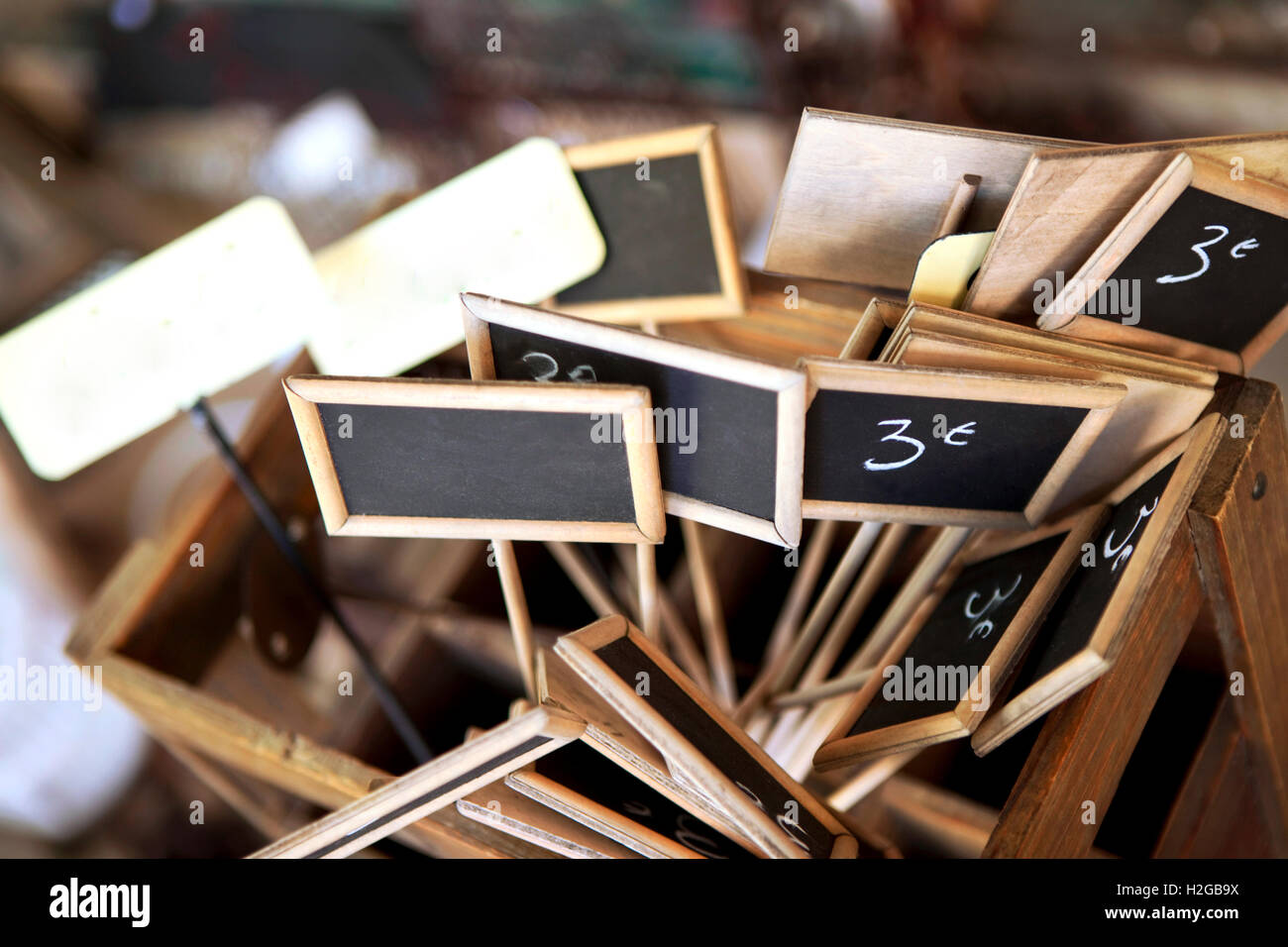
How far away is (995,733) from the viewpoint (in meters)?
0.90

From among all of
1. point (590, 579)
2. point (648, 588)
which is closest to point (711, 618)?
point (590, 579)

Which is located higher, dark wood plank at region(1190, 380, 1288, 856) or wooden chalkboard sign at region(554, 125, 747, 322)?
wooden chalkboard sign at region(554, 125, 747, 322)

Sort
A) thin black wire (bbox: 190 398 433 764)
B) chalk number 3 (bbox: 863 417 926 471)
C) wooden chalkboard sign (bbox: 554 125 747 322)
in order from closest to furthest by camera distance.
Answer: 1. chalk number 3 (bbox: 863 417 926 471)
2. wooden chalkboard sign (bbox: 554 125 747 322)
3. thin black wire (bbox: 190 398 433 764)

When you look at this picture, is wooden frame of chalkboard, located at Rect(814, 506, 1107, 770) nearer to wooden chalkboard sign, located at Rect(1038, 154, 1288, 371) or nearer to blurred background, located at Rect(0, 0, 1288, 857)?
wooden chalkboard sign, located at Rect(1038, 154, 1288, 371)

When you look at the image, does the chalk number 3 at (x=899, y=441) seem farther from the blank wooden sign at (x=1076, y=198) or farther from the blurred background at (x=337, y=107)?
the blurred background at (x=337, y=107)

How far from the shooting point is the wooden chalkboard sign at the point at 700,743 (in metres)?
0.82

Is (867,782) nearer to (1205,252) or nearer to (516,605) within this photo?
(516,605)

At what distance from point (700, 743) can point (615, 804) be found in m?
0.12

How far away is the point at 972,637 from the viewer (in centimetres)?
95

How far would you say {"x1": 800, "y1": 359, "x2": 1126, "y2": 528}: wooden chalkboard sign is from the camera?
2.82ft

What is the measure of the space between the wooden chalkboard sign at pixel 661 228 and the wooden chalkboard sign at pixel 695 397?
14.3 inches

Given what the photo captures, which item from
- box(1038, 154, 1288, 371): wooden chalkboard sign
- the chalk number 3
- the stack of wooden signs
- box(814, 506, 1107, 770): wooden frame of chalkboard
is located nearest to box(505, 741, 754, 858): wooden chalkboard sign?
the stack of wooden signs

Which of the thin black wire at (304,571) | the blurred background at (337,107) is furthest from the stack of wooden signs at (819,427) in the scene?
the blurred background at (337,107)

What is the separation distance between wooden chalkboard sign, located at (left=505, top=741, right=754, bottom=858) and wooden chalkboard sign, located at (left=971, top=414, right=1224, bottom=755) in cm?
27
